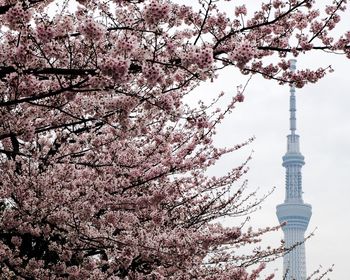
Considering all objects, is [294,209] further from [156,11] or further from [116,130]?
[156,11]

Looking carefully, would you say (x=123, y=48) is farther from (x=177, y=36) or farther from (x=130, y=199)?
(x=130, y=199)

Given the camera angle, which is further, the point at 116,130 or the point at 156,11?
the point at 116,130

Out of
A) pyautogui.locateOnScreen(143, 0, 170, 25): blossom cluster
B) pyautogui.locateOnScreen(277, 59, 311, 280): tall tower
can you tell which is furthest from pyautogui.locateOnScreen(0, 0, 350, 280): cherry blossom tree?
pyautogui.locateOnScreen(277, 59, 311, 280): tall tower

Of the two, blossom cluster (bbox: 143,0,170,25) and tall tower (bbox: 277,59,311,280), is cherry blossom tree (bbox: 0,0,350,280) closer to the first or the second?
blossom cluster (bbox: 143,0,170,25)

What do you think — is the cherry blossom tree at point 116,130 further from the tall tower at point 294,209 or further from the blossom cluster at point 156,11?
the tall tower at point 294,209

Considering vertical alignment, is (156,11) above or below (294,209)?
below

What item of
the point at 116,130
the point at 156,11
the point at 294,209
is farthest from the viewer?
the point at 294,209

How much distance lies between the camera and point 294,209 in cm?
16788

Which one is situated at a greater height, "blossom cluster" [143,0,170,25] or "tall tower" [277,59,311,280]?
"tall tower" [277,59,311,280]

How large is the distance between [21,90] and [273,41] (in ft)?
8.84

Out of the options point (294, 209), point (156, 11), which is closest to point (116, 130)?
point (156, 11)

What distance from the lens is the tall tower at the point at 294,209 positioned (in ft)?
530

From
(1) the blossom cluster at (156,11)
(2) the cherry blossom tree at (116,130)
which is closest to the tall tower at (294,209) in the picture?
(2) the cherry blossom tree at (116,130)

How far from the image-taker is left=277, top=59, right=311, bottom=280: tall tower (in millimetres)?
161625
